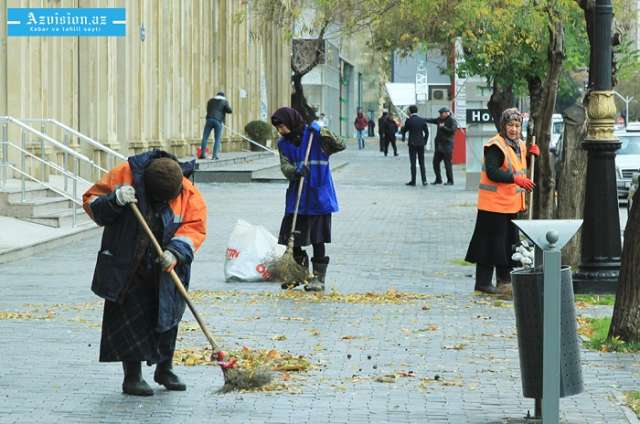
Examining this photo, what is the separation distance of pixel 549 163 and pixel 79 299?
585 centimetres

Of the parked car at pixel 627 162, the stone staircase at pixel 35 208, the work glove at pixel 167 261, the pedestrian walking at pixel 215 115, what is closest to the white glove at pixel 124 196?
the work glove at pixel 167 261

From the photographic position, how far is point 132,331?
920 cm

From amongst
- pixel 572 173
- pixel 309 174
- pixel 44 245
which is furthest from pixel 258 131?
pixel 309 174

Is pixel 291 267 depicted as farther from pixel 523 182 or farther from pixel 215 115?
pixel 215 115

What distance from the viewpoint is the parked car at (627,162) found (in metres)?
33.3

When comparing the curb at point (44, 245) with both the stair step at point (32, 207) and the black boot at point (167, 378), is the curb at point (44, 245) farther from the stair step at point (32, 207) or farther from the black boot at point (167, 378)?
the black boot at point (167, 378)

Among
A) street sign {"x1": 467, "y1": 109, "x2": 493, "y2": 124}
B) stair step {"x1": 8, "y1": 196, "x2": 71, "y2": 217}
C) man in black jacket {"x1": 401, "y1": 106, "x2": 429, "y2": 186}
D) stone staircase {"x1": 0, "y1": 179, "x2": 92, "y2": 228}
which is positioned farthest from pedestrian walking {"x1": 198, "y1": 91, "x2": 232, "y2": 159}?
stair step {"x1": 8, "y1": 196, "x2": 71, "y2": 217}

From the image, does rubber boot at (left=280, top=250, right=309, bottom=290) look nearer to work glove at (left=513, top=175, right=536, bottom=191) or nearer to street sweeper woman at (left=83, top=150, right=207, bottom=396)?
work glove at (left=513, top=175, right=536, bottom=191)

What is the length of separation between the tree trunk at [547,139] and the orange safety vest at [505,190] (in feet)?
10.3

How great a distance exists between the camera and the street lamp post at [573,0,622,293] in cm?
1446

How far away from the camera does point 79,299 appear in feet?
46.9

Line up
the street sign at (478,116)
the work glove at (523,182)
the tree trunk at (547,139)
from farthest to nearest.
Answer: the street sign at (478,116)
the tree trunk at (547,139)
the work glove at (523,182)

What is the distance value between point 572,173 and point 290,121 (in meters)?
3.35

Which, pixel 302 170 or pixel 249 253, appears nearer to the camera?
pixel 302 170
